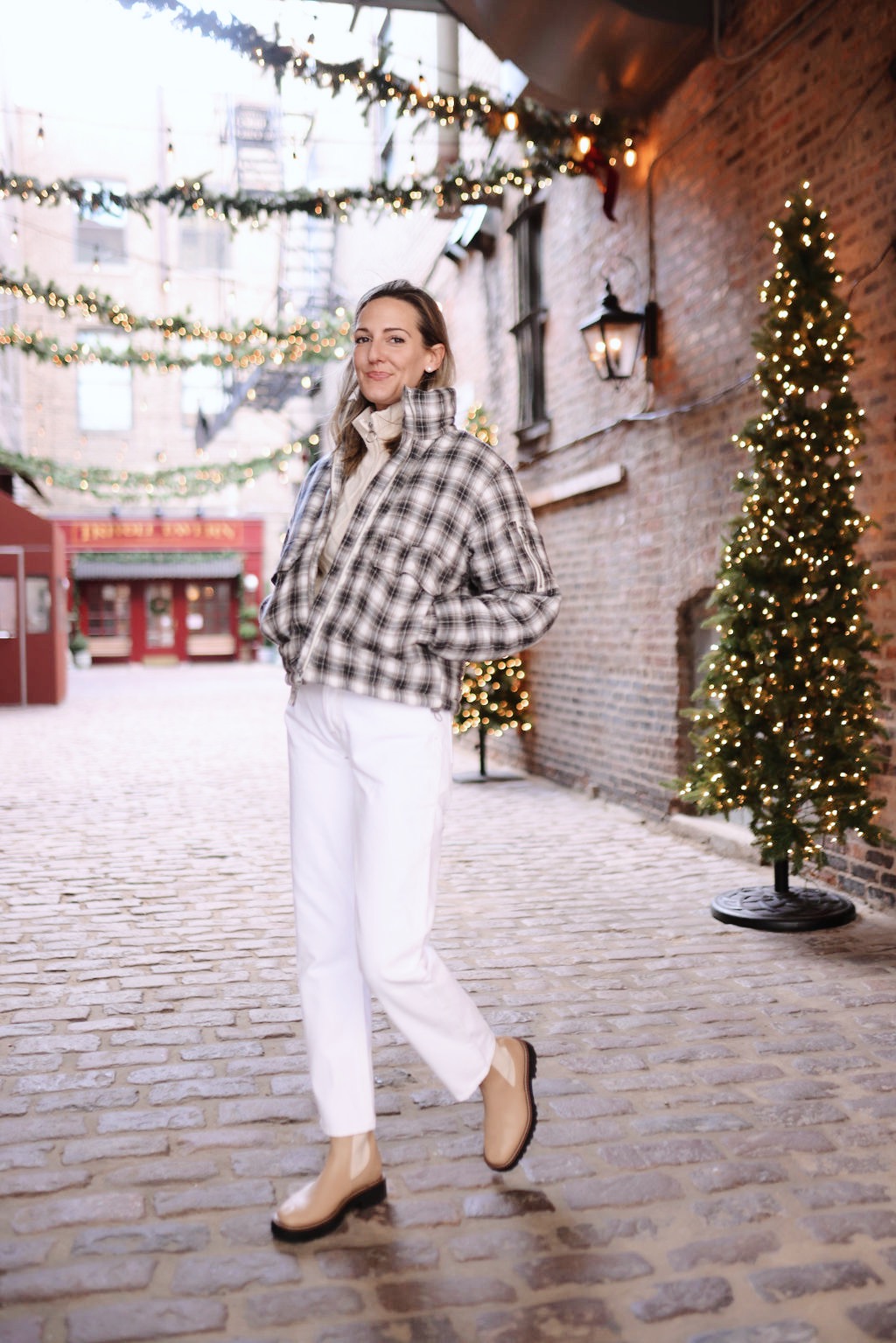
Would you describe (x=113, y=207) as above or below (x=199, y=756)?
above

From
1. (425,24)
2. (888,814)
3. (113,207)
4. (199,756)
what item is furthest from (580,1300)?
(425,24)

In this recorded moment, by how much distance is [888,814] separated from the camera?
5281 millimetres

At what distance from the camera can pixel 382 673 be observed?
2.37 metres

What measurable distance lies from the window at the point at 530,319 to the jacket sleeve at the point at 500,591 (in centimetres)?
746

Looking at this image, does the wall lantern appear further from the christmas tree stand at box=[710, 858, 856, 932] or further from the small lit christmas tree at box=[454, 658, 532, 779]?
the christmas tree stand at box=[710, 858, 856, 932]

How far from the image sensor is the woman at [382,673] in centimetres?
240

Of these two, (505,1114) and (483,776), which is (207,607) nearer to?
(483,776)

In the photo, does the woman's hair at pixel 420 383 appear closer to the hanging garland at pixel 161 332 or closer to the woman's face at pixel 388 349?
the woman's face at pixel 388 349

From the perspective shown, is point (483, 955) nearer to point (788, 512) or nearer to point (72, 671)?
point (788, 512)

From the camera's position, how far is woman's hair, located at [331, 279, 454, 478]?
2.56 m

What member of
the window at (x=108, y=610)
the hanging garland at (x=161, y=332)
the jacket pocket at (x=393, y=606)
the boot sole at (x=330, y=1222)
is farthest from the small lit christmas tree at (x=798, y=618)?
the window at (x=108, y=610)

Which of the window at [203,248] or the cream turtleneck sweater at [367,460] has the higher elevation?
the window at [203,248]

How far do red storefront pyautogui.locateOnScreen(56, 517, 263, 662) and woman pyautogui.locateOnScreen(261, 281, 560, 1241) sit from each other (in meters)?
29.3

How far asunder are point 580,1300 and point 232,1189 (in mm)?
907
